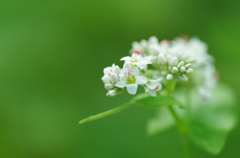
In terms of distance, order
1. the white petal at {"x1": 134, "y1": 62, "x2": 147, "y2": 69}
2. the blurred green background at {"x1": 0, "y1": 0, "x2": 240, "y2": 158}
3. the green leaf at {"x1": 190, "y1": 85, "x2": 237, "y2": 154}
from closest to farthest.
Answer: the white petal at {"x1": 134, "y1": 62, "x2": 147, "y2": 69}
the green leaf at {"x1": 190, "y1": 85, "x2": 237, "y2": 154}
the blurred green background at {"x1": 0, "y1": 0, "x2": 240, "y2": 158}

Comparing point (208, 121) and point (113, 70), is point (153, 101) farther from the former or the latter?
point (208, 121)

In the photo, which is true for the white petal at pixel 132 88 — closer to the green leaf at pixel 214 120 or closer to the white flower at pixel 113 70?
the white flower at pixel 113 70

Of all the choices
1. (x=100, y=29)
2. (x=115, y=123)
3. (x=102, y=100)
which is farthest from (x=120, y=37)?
(x=115, y=123)

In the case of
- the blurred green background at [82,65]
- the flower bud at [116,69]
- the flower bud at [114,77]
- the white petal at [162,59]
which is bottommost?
the flower bud at [114,77]

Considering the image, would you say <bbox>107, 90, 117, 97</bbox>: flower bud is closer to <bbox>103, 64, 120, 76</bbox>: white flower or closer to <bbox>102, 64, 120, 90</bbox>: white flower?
<bbox>102, 64, 120, 90</bbox>: white flower

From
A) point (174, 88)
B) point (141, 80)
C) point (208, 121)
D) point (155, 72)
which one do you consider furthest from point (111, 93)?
point (208, 121)

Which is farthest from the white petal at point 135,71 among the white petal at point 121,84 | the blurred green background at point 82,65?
the blurred green background at point 82,65

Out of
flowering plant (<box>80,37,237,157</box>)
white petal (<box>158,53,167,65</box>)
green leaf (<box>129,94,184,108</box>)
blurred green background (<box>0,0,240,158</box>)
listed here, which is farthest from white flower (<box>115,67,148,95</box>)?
blurred green background (<box>0,0,240,158</box>)
